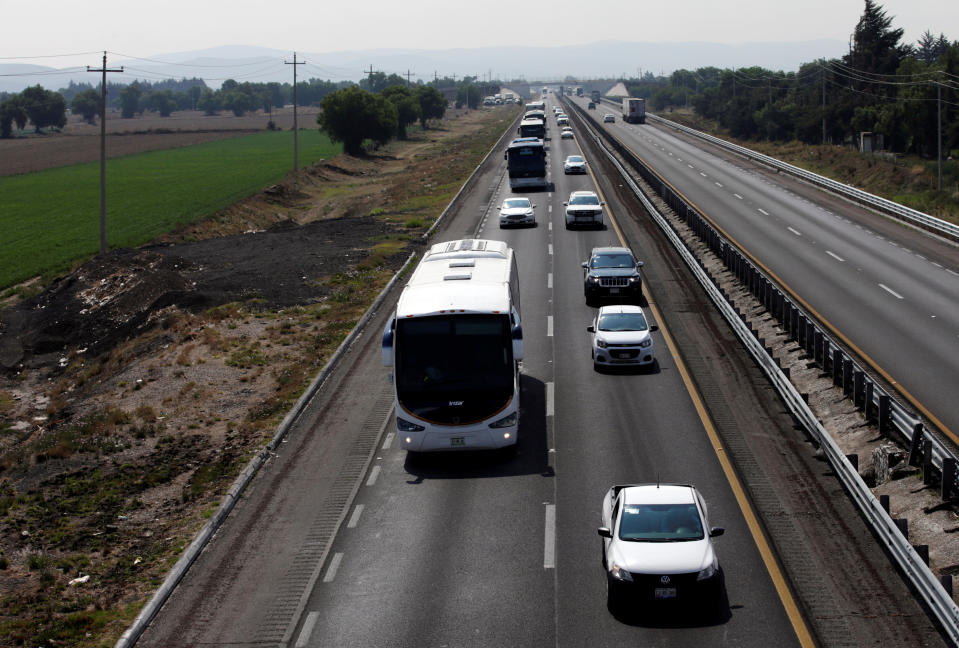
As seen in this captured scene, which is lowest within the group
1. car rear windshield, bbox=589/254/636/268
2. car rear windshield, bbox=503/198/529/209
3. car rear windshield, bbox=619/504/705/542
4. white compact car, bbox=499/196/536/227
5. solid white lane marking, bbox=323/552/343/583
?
solid white lane marking, bbox=323/552/343/583

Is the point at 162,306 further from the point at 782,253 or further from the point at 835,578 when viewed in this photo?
the point at 835,578

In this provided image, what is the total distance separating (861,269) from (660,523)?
30.0 meters

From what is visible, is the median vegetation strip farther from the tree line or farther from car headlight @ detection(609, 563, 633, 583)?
the tree line

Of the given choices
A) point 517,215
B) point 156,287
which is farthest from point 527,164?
point 156,287

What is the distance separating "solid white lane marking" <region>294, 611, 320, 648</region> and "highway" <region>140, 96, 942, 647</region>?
1.6 inches

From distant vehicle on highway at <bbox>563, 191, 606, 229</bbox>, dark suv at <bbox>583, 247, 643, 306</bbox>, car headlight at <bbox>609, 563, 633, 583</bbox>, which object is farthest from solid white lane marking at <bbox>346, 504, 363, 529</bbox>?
distant vehicle on highway at <bbox>563, 191, 606, 229</bbox>

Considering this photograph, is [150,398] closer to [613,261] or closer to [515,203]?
[613,261]

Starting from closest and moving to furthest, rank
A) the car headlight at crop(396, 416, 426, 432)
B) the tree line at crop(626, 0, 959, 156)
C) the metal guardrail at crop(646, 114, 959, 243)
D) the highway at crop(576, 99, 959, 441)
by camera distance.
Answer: the car headlight at crop(396, 416, 426, 432) → the highway at crop(576, 99, 959, 441) → the metal guardrail at crop(646, 114, 959, 243) → the tree line at crop(626, 0, 959, 156)

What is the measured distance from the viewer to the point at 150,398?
94.1 ft

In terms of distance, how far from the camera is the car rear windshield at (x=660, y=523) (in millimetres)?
14859

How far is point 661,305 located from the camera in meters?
35.5

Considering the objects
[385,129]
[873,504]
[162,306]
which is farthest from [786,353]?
[385,129]

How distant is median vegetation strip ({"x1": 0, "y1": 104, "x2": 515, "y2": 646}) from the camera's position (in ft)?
58.4

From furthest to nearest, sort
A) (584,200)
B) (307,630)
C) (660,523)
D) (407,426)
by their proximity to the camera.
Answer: (584,200) → (407,426) → (660,523) → (307,630)
